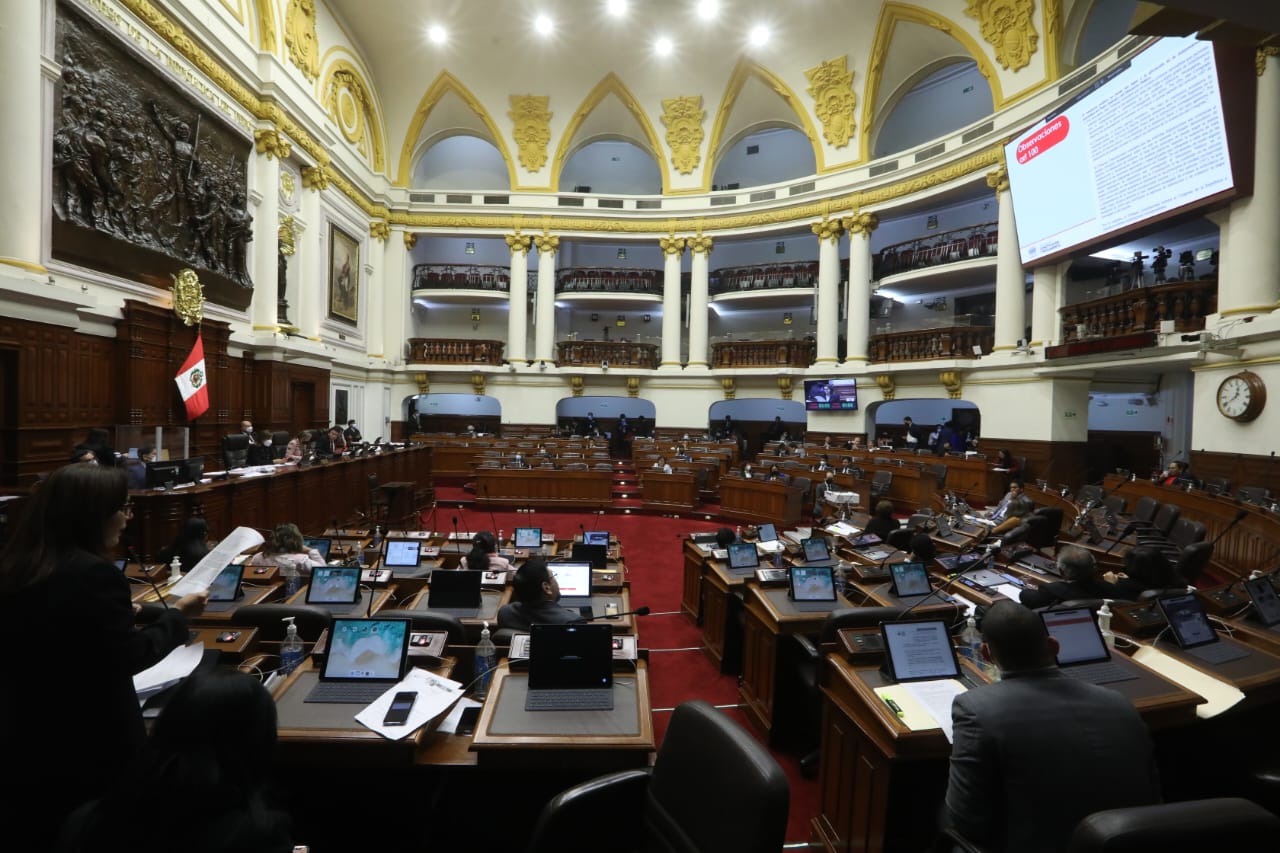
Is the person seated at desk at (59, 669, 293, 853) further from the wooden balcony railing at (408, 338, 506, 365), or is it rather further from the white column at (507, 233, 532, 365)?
the wooden balcony railing at (408, 338, 506, 365)

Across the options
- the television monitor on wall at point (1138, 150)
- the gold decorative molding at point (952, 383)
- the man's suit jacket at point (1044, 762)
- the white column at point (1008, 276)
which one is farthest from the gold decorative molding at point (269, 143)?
the gold decorative molding at point (952, 383)

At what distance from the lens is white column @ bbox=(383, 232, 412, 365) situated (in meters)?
18.8

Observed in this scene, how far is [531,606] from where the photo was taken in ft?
10.7

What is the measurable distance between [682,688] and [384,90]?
67.1 ft

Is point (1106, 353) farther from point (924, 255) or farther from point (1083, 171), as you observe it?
point (924, 255)

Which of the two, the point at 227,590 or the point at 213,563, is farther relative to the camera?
the point at 227,590

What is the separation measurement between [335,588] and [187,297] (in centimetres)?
816

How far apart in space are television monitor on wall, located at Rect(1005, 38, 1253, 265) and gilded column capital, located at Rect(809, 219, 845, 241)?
18.5 ft

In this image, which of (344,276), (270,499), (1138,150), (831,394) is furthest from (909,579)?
(344,276)

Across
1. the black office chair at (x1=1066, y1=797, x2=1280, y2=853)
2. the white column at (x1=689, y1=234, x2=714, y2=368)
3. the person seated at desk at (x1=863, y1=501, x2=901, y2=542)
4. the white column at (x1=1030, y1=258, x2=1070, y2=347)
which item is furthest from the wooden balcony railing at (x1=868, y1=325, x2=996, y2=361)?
the black office chair at (x1=1066, y1=797, x2=1280, y2=853)

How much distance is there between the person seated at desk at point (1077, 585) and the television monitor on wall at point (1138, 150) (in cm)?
825

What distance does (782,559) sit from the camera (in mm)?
4828

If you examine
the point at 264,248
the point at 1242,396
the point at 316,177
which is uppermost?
the point at 316,177

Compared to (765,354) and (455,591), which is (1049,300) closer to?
(765,354)
